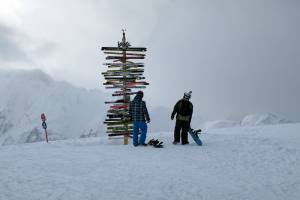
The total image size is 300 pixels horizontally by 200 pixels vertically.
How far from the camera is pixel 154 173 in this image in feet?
36.1

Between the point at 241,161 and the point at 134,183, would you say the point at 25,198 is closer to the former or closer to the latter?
the point at 134,183

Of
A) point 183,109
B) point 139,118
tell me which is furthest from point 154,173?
point 183,109

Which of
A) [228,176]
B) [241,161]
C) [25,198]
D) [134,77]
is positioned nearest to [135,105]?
[134,77]

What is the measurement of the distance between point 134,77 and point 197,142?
456 cm

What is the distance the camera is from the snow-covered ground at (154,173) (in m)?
9.23

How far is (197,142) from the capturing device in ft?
55.4

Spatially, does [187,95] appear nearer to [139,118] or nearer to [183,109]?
[183,109]

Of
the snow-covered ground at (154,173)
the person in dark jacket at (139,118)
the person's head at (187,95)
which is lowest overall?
the snow-covered ground at (154,173)

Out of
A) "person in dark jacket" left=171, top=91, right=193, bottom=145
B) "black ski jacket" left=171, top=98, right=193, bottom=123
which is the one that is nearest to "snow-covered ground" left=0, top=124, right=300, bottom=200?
"person in dark jacket" left=171, top=91, right=193, bottom=145

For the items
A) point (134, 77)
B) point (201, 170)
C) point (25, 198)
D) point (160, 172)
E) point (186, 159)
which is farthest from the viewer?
point (134, 77)

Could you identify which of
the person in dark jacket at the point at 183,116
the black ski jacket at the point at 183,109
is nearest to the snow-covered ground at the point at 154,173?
the person in dark jacket at the point at 183,116

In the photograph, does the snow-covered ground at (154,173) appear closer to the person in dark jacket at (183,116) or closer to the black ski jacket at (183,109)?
the person in dark jacket at (183,116)

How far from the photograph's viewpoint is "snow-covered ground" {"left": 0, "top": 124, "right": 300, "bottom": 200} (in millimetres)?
9227

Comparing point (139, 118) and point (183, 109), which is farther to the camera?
point (183, 109)
